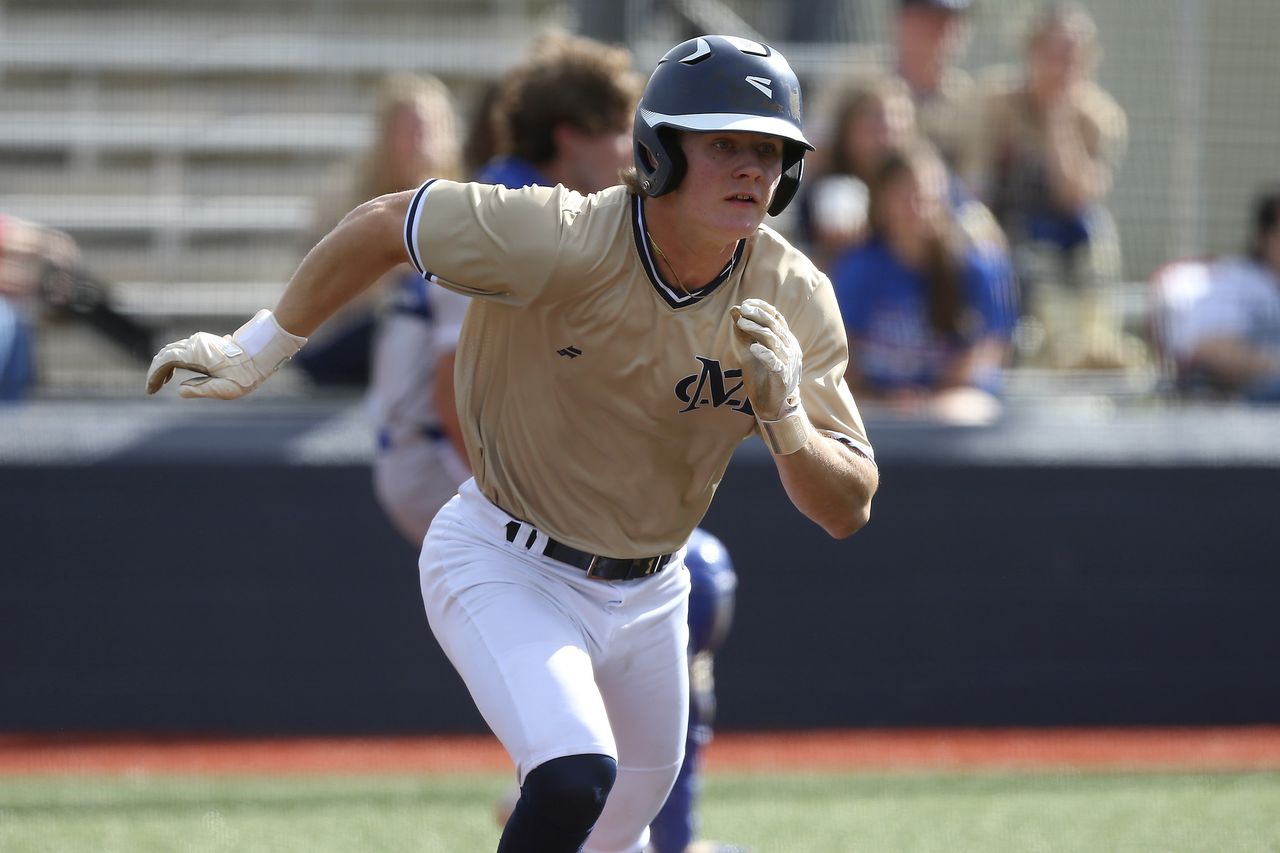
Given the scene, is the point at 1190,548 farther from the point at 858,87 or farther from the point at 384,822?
the point at 384,822

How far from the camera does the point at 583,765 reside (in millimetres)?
2904

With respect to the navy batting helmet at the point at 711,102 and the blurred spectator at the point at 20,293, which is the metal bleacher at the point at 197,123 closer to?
the blurred spectator at the point at 20,293

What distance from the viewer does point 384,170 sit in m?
6.03

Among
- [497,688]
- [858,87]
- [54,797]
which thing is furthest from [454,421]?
[858,87]

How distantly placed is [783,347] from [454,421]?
1.58 m

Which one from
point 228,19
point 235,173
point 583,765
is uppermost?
point 228,19

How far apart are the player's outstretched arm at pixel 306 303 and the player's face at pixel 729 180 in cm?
55

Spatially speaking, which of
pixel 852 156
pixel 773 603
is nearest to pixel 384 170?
pixel 852 156

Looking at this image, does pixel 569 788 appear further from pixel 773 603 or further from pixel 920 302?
pixel 920 302

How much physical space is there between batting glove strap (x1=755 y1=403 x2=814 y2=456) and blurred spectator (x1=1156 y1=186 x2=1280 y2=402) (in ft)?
14.0

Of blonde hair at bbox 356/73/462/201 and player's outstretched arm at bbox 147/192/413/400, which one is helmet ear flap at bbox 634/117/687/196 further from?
blonde hair at bbox 356/73/462/201

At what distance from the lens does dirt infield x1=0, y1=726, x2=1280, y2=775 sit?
586 cm

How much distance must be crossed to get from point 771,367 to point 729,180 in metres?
0.39

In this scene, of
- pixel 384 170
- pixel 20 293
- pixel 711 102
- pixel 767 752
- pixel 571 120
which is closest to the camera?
pixel 711 102
